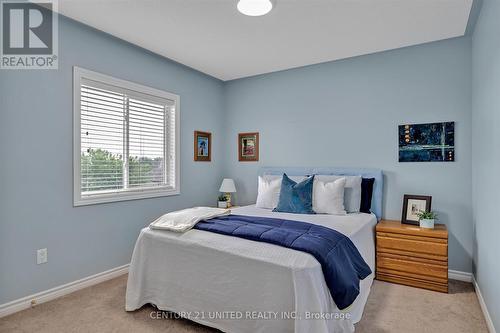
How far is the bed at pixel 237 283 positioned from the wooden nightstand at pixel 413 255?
0.37 meters

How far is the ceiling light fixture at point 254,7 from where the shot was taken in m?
2.37

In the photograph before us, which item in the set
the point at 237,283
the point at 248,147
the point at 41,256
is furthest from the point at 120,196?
the point at 248,147

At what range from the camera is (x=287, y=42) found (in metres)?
3.19

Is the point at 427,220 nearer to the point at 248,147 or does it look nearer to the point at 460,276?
the point at 460,276

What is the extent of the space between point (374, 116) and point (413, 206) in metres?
1.14

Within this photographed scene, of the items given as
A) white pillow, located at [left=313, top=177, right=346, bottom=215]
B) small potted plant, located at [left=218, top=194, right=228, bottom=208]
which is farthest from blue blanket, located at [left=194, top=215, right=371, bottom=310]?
small potted plant, located at [left=218, top=194, right=228, bottom=208]

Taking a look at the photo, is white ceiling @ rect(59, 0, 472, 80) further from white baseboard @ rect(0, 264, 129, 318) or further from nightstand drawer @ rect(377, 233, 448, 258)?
white baseboard @ rect(0, 264, 129, 318)

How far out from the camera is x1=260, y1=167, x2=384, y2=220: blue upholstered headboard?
132 inches

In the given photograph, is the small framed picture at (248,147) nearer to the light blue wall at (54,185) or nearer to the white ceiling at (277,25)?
the white ceiling at (277,25)

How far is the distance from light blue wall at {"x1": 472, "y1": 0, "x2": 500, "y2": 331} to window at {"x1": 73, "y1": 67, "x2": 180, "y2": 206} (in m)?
3.29

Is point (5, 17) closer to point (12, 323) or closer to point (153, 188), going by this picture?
point (153, 188)

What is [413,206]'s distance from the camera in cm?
314

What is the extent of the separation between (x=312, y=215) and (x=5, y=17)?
3.28 metres

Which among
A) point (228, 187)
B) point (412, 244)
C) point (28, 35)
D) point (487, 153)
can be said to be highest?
point (28, 35)
